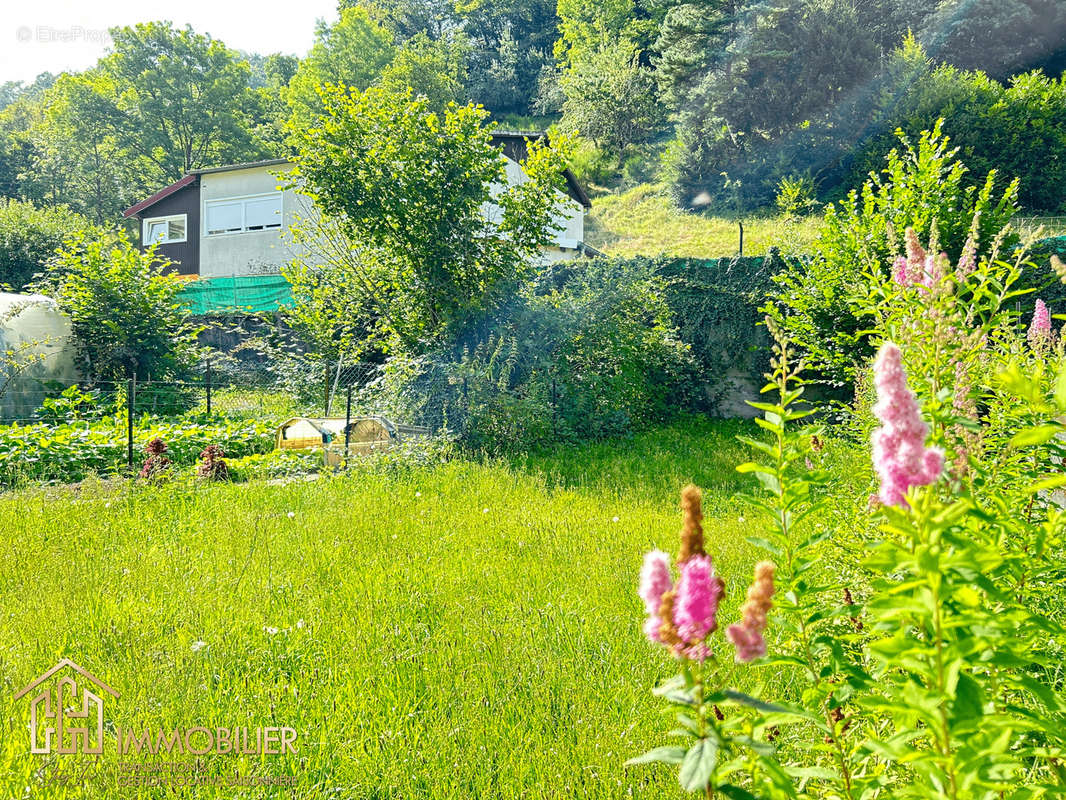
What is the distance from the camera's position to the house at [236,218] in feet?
72.6

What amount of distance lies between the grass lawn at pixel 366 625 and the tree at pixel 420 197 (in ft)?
11.4

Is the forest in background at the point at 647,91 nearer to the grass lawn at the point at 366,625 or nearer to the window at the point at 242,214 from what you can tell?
the window at the point at 242,214

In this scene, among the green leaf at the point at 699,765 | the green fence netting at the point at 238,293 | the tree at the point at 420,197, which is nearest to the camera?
the green leaf at the point at 699,765

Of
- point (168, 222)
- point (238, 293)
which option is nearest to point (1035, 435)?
point (238, 293)

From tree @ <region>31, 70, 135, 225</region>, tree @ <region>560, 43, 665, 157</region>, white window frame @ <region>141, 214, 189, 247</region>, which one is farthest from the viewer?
tree @ <region>31, 70, 135, 225</region>

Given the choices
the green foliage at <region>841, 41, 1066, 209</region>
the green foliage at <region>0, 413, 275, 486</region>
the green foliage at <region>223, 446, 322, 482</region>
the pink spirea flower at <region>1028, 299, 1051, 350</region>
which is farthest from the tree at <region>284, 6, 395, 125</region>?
the pink spirea flower at <region>1028, 299, 1051, 350</region>

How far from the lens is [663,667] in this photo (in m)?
3.02

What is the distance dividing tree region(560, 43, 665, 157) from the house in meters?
12.9

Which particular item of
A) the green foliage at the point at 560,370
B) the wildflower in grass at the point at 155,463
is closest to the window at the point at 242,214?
the green foliage at the point at 560,370

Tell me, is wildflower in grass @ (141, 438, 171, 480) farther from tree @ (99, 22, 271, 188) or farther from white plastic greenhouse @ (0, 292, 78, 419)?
tree @ (99, 22, 271, 188)

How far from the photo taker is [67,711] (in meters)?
2.59

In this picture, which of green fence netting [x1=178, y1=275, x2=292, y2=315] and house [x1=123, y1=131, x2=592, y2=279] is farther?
house [x1=123, y1=131, x2=592, y2=279]

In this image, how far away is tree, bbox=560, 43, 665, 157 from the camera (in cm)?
3456

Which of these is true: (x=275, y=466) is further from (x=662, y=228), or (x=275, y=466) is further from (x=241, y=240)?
(x=662, y=228)
